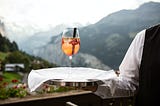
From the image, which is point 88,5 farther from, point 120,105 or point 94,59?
point 120,105

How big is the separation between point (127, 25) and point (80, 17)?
2.05 feet

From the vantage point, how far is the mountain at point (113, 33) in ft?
9.66

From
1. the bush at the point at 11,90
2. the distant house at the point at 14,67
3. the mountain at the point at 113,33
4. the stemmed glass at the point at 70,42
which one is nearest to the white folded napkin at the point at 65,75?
the stemmed glass at the point at 70,42

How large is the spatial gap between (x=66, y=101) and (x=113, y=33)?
1150 millimetres

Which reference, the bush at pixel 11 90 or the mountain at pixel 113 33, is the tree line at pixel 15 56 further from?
the mountain at pixel 113 33

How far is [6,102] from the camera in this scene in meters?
1.95

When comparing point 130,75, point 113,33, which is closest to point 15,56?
point 113,33

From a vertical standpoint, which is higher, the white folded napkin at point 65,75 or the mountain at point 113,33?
the mountain at point 113,33

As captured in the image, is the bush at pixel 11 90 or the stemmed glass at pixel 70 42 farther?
the bush at pixel 11 90

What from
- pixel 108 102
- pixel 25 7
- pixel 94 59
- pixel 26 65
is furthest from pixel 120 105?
pixel 25 7

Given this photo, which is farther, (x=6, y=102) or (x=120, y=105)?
(x=120, y=105)

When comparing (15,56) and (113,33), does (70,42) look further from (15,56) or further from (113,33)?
(113,33)

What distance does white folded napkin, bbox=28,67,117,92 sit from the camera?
0.95 meters

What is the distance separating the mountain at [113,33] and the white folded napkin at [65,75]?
1.76 meters
